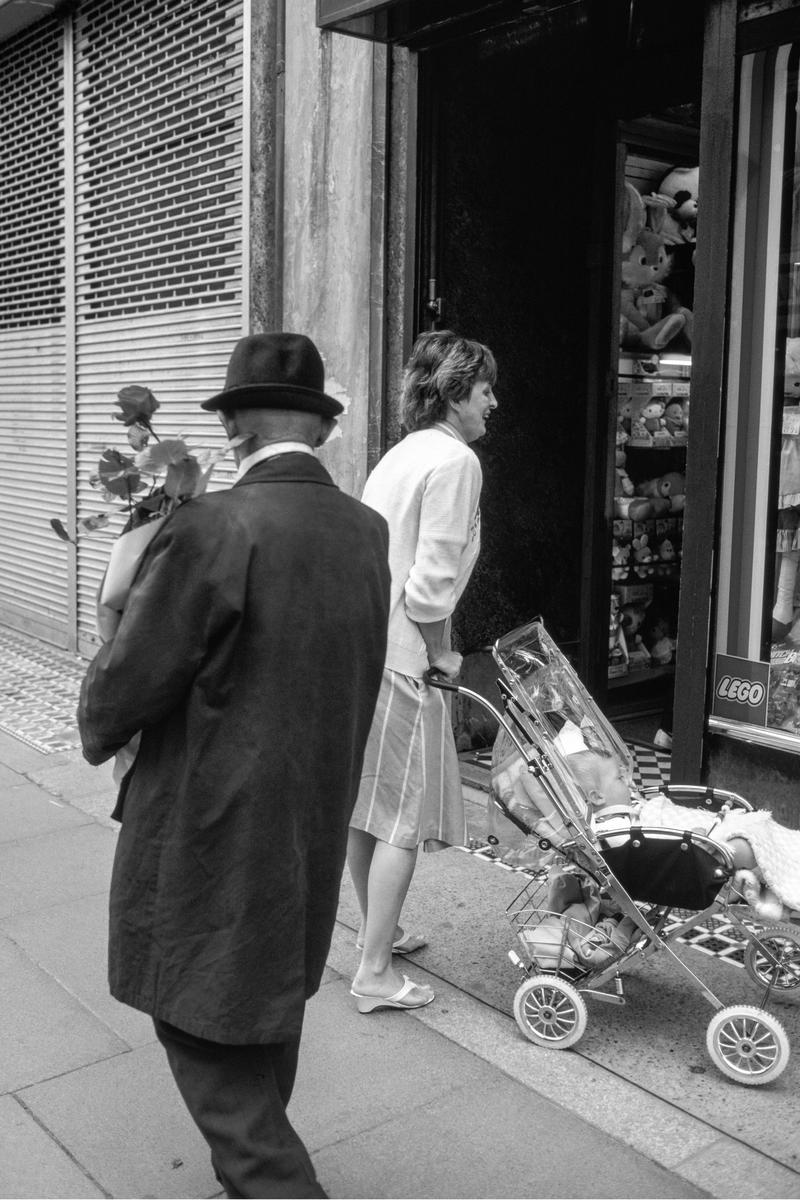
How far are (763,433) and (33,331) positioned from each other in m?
6.48

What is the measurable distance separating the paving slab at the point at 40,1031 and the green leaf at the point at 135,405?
1.88 m

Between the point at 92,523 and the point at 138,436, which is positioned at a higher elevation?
the point at 138,436

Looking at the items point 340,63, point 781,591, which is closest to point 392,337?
point 340,63

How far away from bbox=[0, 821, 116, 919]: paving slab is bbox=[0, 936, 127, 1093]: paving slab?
0.58 metres

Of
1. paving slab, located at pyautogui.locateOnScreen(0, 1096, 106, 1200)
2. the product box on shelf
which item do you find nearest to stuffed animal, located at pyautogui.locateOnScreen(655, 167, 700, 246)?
the product box on shelf

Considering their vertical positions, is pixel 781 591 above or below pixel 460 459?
below

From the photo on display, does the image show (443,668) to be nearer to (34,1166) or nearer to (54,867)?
(34,1166)

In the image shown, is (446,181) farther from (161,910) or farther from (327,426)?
(161,910)

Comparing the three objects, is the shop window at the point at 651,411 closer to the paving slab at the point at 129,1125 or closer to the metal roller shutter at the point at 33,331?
the paving slab at the point at 129,1125

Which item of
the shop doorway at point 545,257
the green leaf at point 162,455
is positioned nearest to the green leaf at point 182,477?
the green leaf at point 162,455

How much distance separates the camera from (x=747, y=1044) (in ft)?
10.8

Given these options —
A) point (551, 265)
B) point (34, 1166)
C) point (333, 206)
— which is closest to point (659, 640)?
point (551, 265)

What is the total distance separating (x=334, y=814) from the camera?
253 cm

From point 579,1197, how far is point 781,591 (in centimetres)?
272
